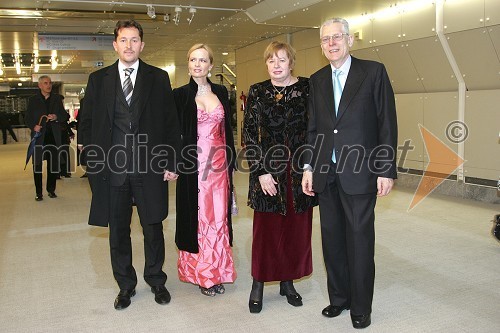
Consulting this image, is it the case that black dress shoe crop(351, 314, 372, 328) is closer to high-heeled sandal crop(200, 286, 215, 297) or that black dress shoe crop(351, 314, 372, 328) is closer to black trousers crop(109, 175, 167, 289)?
high-heeled sandal crop(200, 286, 215, 297)

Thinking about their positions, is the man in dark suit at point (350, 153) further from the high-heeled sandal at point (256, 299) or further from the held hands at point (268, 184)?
the high-heeled sandal at point (256, 299)

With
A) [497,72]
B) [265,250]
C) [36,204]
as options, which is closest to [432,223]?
[497,72]

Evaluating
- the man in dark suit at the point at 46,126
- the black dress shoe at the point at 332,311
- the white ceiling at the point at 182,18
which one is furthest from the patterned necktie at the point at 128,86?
the man in dark suit at the point at 46,126

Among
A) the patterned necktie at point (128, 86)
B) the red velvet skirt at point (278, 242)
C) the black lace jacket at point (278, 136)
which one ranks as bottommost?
the red velvet skirt at point (278, 242)

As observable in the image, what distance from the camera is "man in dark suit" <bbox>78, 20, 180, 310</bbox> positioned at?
10.7ft

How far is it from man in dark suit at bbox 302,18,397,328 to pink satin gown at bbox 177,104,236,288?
751mm

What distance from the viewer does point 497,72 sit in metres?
6.38

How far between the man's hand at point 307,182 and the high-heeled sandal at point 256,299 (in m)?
0.68

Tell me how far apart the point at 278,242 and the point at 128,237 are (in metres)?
1.01

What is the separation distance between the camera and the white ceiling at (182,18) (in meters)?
8.09

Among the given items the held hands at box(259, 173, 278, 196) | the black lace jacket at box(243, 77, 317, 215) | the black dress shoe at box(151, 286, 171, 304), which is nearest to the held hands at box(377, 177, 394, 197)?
the black lace jacket at box(243, 77, 317, 215)

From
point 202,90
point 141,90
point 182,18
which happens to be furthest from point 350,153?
point 182,18

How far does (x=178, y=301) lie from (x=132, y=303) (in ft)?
1.01

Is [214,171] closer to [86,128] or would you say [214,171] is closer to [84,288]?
[86,128]
